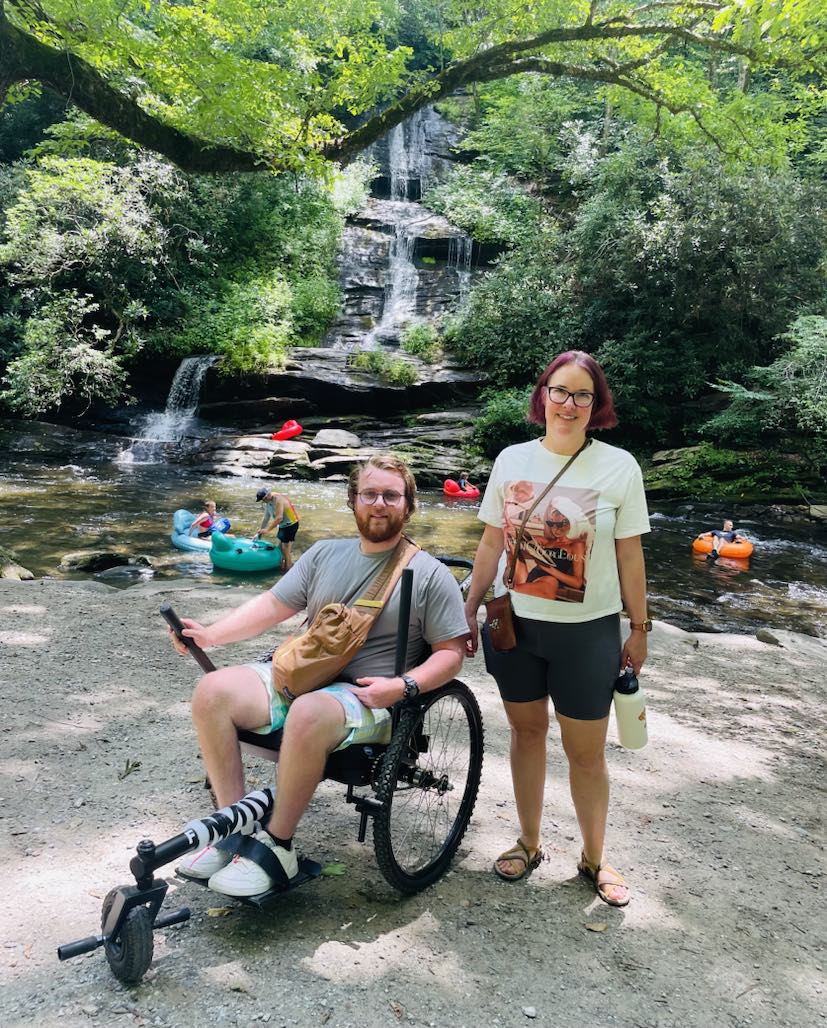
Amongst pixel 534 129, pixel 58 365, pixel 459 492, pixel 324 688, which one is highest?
pixel 534 129

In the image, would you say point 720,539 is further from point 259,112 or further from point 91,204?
point 91,204

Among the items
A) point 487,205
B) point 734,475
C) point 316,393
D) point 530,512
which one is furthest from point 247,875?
point 487,205

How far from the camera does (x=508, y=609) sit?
240 cm

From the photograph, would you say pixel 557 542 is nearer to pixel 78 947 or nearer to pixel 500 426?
pixel 78 947

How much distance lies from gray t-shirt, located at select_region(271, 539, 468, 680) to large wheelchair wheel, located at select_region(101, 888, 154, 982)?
0.88 m

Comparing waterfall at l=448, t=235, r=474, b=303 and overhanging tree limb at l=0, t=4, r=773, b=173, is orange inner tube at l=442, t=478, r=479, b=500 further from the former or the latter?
waterfall at l=448, t=235, r=474, b=303

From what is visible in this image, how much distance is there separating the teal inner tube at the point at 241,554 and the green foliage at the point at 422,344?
11746 millimetres

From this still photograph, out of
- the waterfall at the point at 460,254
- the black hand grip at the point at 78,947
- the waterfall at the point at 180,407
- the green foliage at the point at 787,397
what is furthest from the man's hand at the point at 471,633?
the waterfall at the point at 460,254

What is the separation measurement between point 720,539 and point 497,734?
25.9ft

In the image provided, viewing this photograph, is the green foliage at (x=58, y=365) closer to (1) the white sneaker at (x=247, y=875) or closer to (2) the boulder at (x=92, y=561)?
(2) the boulder at (x=92, y=561)

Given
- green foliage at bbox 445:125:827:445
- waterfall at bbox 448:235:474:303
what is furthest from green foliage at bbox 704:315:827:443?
waterfall at bbox 448:235:474:303

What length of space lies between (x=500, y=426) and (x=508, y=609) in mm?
14874

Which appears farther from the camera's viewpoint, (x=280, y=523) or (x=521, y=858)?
(x=280, y=523)

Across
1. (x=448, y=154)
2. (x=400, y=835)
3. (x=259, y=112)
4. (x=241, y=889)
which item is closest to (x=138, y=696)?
(x=400, y=835)
